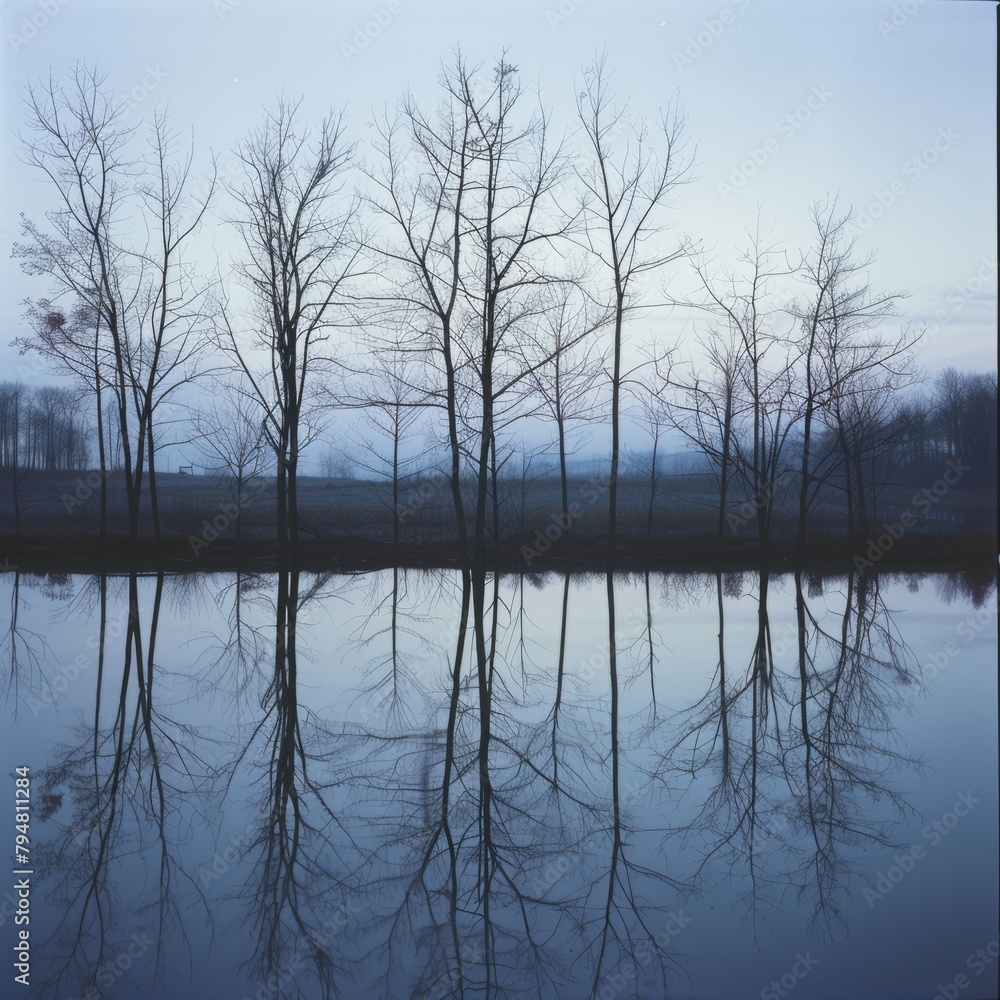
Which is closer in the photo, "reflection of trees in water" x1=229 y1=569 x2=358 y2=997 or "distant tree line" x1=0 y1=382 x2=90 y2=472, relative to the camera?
"reflection of trees in water" x1=229 y1=569 x2=358 y2=997

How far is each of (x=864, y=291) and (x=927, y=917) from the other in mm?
14609

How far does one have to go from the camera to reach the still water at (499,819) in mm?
3141

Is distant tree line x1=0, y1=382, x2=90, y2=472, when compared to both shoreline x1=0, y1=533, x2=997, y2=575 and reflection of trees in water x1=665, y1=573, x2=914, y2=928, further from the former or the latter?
reflection of trees in water x1=665, y1=573, x2=914, y2=928

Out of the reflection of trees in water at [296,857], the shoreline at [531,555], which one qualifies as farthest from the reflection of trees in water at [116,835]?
the shoreline at [531,555]

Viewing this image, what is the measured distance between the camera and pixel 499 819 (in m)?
4.29

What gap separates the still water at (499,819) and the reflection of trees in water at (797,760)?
2 centimetres

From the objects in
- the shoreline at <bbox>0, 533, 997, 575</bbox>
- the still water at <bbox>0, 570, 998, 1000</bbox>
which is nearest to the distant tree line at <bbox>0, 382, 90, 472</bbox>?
→ the shoreline at <bbox>0, 533, 997, 575</bbox>

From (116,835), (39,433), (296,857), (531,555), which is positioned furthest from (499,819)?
(39,433)

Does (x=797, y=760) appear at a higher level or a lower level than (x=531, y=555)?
lower

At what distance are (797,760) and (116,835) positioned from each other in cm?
401

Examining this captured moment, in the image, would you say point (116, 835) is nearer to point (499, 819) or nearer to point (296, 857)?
point (296, 857)

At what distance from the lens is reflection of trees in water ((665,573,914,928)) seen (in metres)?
3.87

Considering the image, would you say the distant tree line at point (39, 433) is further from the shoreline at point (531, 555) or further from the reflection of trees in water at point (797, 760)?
the reflection of trees in water at point (797, 760)

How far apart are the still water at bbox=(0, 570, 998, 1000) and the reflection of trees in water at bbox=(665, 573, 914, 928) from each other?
2 centimetres
